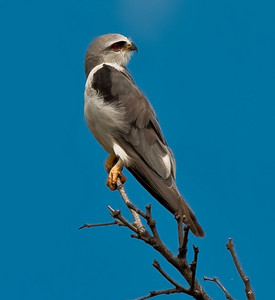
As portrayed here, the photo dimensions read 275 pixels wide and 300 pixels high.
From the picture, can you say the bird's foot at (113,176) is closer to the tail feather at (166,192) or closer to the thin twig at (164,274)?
the tail feather at (166,192)

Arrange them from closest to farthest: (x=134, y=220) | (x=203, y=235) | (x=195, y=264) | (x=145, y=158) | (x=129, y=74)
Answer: (x=195, y=264)
(x=134, y=220)
(x=203, y=235)
(x=145, y=158)
(x=129, y=74)

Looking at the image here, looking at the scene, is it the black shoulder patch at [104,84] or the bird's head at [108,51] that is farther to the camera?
the bird's head at [108,51]

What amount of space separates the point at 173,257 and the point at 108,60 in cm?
319

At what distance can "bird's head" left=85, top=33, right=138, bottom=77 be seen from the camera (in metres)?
5.51

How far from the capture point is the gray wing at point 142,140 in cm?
451

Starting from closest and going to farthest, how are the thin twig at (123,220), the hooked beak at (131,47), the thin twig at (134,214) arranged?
the thin twig at (123,220) < the thin twig at (134,214) < the hooked beak at (131,47)

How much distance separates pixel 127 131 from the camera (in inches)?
188

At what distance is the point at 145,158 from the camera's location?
15.3ft

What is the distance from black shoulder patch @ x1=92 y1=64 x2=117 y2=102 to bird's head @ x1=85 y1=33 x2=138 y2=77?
46cm

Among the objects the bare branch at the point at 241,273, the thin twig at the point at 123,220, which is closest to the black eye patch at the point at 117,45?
the thin twig at the point at 123,220

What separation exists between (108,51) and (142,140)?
1252 millimetres

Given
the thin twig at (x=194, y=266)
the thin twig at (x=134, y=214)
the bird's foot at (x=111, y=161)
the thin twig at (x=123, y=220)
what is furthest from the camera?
the bird's foot at (x=111, y=161)

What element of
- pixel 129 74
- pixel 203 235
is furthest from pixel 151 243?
pixel 129 74

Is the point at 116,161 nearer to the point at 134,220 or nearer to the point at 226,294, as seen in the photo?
the point at 134,220
